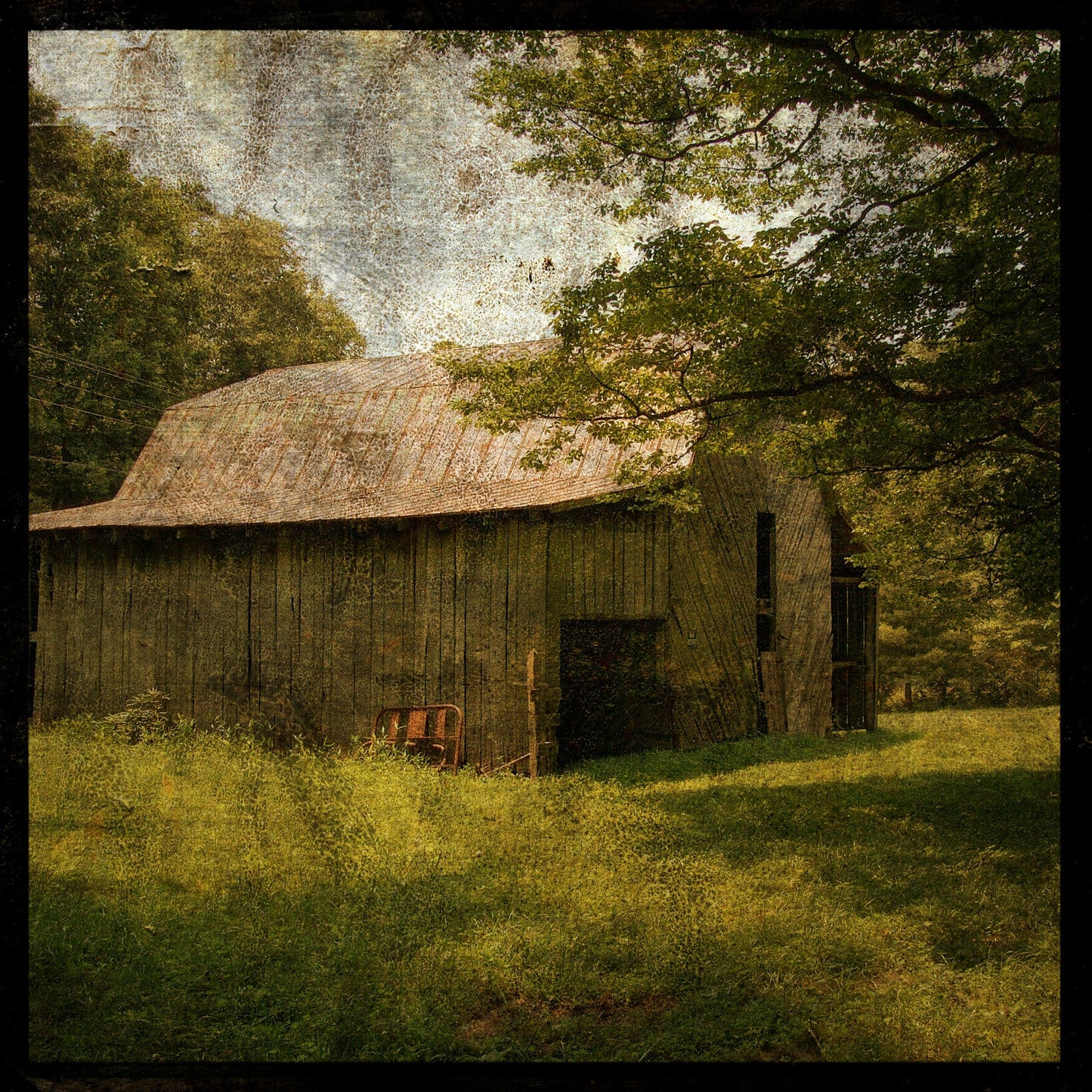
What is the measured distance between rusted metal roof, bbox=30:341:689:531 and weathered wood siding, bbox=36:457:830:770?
17cm

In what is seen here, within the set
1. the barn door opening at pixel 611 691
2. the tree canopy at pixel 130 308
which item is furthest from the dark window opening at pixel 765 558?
the tree canopy at pixel 130 308

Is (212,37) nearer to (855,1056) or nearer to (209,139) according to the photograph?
(209,139)

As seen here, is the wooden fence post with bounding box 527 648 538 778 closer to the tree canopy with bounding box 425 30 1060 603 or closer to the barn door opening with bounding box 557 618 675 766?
the barn door opening with bounding box 557 618 675 766

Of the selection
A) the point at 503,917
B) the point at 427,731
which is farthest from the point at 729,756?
the point at 503,917

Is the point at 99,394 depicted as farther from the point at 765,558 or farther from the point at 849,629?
the point at 849,629

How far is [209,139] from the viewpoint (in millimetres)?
4094

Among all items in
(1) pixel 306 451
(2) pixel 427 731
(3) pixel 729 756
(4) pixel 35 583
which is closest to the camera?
(1) pixel 306 451

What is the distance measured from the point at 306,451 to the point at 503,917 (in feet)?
10.7

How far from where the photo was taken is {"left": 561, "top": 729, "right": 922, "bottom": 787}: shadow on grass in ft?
21.1

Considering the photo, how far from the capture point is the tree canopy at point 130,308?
4297 mm

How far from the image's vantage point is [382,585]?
19.4 feet
